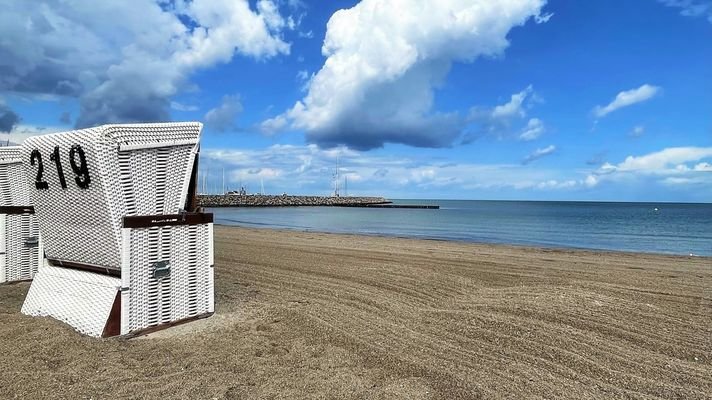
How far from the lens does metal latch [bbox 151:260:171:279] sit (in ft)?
14.9

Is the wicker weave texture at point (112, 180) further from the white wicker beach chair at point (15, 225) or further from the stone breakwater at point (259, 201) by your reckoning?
the stone breakwater at point (259, 201)

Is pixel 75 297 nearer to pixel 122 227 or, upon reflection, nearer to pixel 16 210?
pixel 122 227

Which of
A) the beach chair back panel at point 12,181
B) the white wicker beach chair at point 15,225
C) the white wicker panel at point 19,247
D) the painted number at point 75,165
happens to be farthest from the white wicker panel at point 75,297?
the beach chair back panel at point 12,181

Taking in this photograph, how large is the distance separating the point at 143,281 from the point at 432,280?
194 inches

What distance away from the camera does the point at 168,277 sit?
15.3 ft

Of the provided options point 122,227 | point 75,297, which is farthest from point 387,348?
point 75,297

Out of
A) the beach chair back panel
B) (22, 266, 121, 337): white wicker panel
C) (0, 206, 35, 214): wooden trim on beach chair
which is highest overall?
the beach chair back panel

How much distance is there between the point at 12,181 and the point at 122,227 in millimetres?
4049

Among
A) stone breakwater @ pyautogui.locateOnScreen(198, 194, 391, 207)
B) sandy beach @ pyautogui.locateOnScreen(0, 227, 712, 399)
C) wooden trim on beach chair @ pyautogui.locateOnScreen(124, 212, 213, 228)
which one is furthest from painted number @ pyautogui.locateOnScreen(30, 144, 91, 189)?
stone breakwater @ pyautogui.locateOnScreen(198, 194, 391, 207)

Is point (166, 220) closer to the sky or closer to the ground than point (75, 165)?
closer to the ground

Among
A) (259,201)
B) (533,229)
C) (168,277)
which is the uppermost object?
(259,201)

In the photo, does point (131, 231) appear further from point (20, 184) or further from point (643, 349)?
point (643, 349)

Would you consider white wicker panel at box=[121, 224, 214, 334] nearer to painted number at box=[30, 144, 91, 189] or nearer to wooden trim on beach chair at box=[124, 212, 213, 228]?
wooden trim on beach chair at box=[124, 212, 213, 228]

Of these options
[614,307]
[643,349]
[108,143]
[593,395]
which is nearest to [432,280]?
[614,307]
